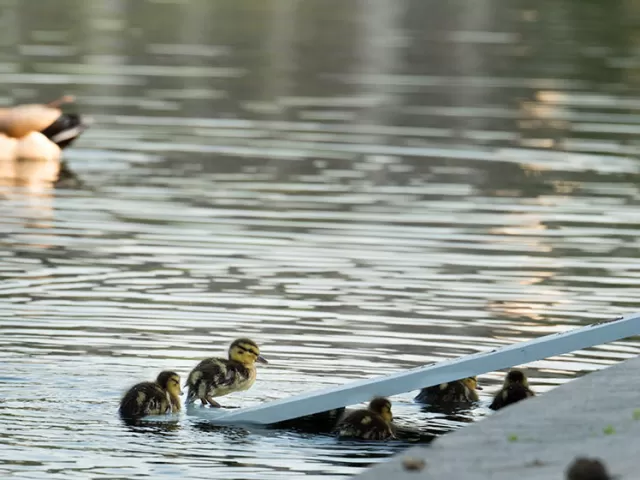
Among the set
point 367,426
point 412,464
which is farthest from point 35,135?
point 412,464

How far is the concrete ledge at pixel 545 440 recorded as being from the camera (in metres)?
7.71

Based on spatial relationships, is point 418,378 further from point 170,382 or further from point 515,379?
point 170,382

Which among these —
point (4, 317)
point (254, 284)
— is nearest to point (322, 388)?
point (4, 317)

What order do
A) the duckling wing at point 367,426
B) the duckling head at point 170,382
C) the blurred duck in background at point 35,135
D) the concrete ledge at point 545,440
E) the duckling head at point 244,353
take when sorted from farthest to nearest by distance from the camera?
the blurred duck in background at point 35,135 → the duckling head at point 244,353 → the duckling head at point 170,382 → the duckling wing at point 367,426 → the concrete ledge at point 545,440

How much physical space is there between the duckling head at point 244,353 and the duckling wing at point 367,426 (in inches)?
36.1

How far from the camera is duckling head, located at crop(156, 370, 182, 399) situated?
33.2 ft

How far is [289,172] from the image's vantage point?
2092cm

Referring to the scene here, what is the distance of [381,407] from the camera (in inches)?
387

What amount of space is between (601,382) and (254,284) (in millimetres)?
5045

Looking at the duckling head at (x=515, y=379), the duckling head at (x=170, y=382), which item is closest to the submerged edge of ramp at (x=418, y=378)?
the duckling head at (x=170, y=382)

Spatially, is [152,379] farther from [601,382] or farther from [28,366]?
[601,382]

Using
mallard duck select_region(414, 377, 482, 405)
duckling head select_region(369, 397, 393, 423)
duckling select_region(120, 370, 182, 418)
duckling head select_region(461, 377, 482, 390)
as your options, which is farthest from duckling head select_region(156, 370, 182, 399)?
duckling head select_region(461, 377, 482, 390)

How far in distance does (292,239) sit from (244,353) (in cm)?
595

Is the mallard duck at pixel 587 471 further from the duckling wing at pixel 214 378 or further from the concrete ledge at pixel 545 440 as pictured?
the duckling wing at pixel 214 378
